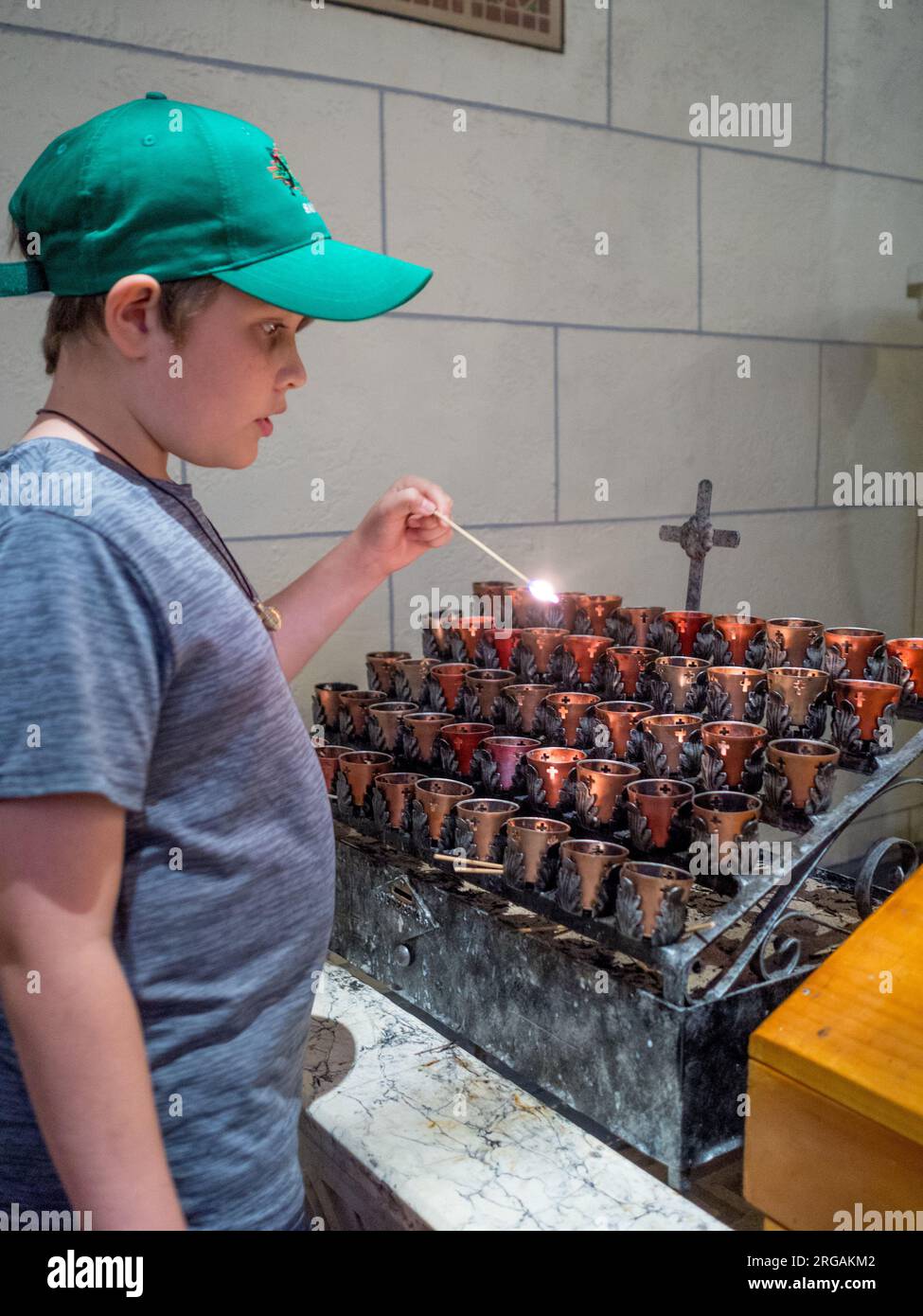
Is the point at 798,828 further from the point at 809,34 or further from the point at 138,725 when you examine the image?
the point at 809,34

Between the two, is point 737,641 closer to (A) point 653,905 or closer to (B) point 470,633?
(B) point 470,633

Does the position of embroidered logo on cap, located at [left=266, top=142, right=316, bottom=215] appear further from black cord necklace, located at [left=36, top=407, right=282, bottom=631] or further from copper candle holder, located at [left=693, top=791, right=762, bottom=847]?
copper candle holder, located at [left=693, top=791, right=762, bottom=847]

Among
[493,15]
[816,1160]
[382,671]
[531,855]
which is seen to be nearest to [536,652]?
[382,671]

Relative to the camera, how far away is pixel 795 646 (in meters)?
1.81

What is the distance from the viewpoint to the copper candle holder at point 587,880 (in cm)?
137

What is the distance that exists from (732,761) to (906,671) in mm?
337

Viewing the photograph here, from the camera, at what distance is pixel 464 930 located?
1.57 metres

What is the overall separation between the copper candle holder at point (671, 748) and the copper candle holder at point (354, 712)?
22.8 inches

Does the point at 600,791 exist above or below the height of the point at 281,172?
below

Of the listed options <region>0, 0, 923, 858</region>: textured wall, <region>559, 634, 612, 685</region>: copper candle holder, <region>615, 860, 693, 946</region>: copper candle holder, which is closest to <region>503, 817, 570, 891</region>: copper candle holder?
<region>615, 860, 693, 946</region>: copper candle holder

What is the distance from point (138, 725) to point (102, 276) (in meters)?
0.41

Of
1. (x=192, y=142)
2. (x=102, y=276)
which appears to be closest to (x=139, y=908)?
(x=102, y=276)

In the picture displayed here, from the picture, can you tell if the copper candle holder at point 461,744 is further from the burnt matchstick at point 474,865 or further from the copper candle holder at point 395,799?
the burnt matchstick at point 474,865

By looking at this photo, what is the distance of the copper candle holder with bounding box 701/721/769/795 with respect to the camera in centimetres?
155
